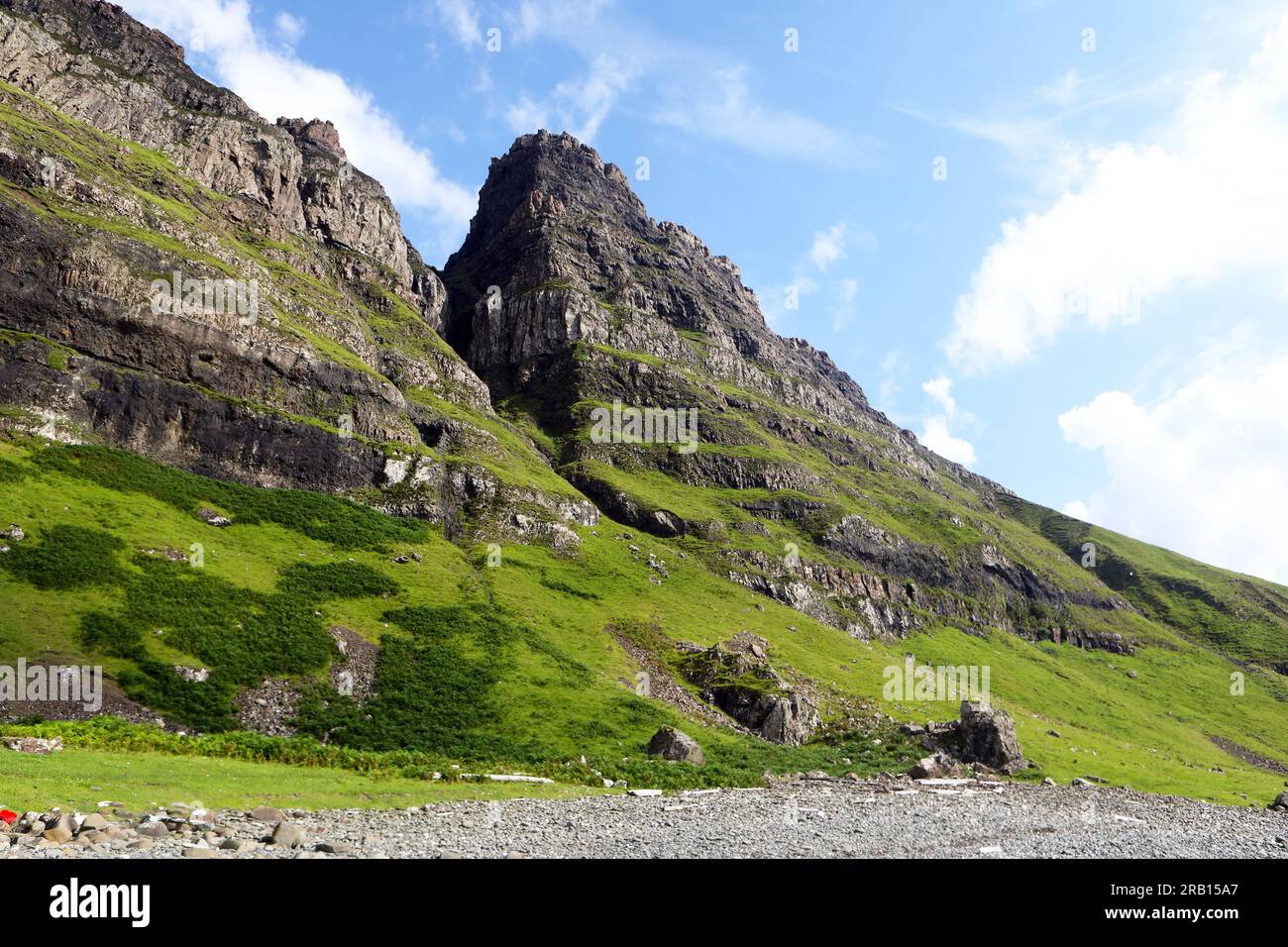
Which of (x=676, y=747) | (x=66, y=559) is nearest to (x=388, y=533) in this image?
(x=66, y=559)

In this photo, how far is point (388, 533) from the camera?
3497 inches

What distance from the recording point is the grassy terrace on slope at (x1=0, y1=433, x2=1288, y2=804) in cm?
5266

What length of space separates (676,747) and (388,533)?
5246 centimetres

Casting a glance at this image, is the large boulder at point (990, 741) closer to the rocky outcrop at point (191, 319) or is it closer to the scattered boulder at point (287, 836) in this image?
the scattered boulder at point (287, 836)

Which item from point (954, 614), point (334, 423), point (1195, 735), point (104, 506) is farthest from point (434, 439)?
point (1195, 735)

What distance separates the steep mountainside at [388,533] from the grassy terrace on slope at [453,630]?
0.42 m

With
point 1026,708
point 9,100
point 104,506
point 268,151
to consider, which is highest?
point 268,151

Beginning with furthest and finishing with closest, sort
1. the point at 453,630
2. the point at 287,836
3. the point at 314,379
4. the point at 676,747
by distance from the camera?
the point at 314,379 < the point at 453,630 < the point at 676,747 < the point at 287,836

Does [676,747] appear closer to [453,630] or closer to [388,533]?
[453,630]

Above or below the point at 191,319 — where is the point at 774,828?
below

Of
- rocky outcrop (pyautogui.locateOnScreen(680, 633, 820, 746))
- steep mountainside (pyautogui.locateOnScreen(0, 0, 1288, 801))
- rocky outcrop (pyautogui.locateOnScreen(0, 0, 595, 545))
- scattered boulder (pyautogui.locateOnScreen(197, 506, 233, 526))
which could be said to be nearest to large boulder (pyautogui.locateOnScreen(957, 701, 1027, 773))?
steep mountainside (pyautogui.locateOnScreen(0, 0, 1288, 801))
